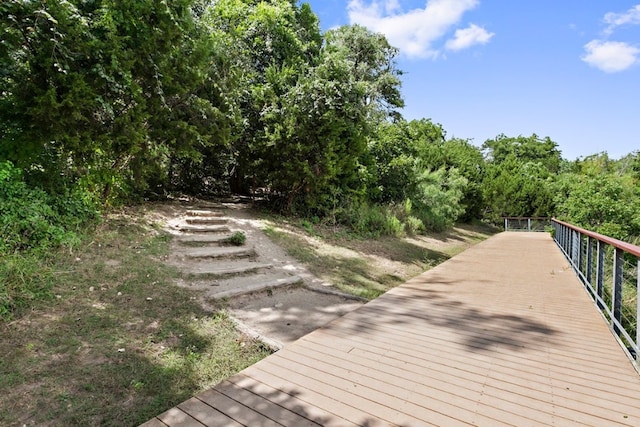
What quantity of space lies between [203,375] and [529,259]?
7.78 m

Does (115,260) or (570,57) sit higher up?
(570,57)

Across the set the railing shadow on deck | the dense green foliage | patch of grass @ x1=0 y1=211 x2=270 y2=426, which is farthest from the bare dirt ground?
the dense green foliage

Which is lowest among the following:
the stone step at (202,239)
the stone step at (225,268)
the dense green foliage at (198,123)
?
the stone step at (225,268)

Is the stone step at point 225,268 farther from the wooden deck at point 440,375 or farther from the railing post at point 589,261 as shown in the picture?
the railing post at point 589,261

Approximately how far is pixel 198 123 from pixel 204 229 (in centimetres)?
214

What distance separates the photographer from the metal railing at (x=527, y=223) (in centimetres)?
1934

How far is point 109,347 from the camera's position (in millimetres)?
3211

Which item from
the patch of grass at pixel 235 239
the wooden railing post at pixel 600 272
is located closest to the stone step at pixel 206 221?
the patch of grass at pixel 235 239

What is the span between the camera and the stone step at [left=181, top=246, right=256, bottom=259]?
19.3 ft

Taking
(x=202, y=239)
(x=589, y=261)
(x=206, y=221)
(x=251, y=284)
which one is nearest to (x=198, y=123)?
(x=206, y=221)

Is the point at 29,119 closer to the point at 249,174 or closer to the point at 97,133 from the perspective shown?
the point at 97,133

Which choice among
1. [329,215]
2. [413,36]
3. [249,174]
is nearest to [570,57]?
[413,36]

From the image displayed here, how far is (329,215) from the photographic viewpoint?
10617 mm

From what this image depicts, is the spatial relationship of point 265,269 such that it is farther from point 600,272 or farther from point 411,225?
point 411,225
